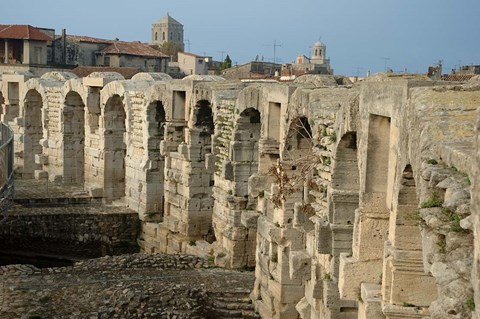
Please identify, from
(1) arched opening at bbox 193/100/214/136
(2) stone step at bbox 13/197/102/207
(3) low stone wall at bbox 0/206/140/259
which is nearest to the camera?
(1) arched opening at bbox 193/100/214/136

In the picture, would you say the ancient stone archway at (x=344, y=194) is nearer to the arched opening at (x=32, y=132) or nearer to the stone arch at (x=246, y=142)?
the stone arch at (x=246, y=142)

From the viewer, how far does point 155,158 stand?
17359 mm

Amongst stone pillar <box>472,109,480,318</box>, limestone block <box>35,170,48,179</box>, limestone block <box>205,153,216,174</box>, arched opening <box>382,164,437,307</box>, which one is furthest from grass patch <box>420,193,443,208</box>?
limestone block <box>35,170,48,179</box>

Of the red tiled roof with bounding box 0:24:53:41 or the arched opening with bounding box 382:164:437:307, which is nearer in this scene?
the arched opening with bounding box 382:164:437:307

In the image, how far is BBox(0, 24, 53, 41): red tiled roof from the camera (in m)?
40.9

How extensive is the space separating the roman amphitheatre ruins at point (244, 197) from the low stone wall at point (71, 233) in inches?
1.3

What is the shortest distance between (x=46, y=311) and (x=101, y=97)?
9.53m

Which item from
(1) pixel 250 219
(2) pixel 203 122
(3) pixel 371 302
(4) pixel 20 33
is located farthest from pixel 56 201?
(4) pixel 20 33

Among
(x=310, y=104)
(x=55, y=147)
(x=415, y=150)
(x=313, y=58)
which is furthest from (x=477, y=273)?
(x=313, y=58)

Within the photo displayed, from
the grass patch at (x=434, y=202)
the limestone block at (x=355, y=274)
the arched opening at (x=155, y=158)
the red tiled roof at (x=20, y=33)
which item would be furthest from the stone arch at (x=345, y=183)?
the red tiled roof at (x=20, y=33)

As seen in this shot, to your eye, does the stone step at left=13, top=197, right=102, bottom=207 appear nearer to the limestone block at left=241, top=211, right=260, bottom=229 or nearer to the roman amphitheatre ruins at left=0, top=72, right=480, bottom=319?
the roman amphitheatre ruins at left=0, top=72, right=480, bottom=319

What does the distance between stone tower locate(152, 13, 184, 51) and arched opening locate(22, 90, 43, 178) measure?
6185cm

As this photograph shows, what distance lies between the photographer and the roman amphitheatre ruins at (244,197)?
209 inches

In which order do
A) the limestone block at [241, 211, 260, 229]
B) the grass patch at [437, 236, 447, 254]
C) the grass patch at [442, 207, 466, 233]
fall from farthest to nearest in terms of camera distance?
the limestone block at [241, 211, 260, 229] → the grass patch at [437, 236, 447, 254] → the grass patch at [442, 207, 466, 233]
